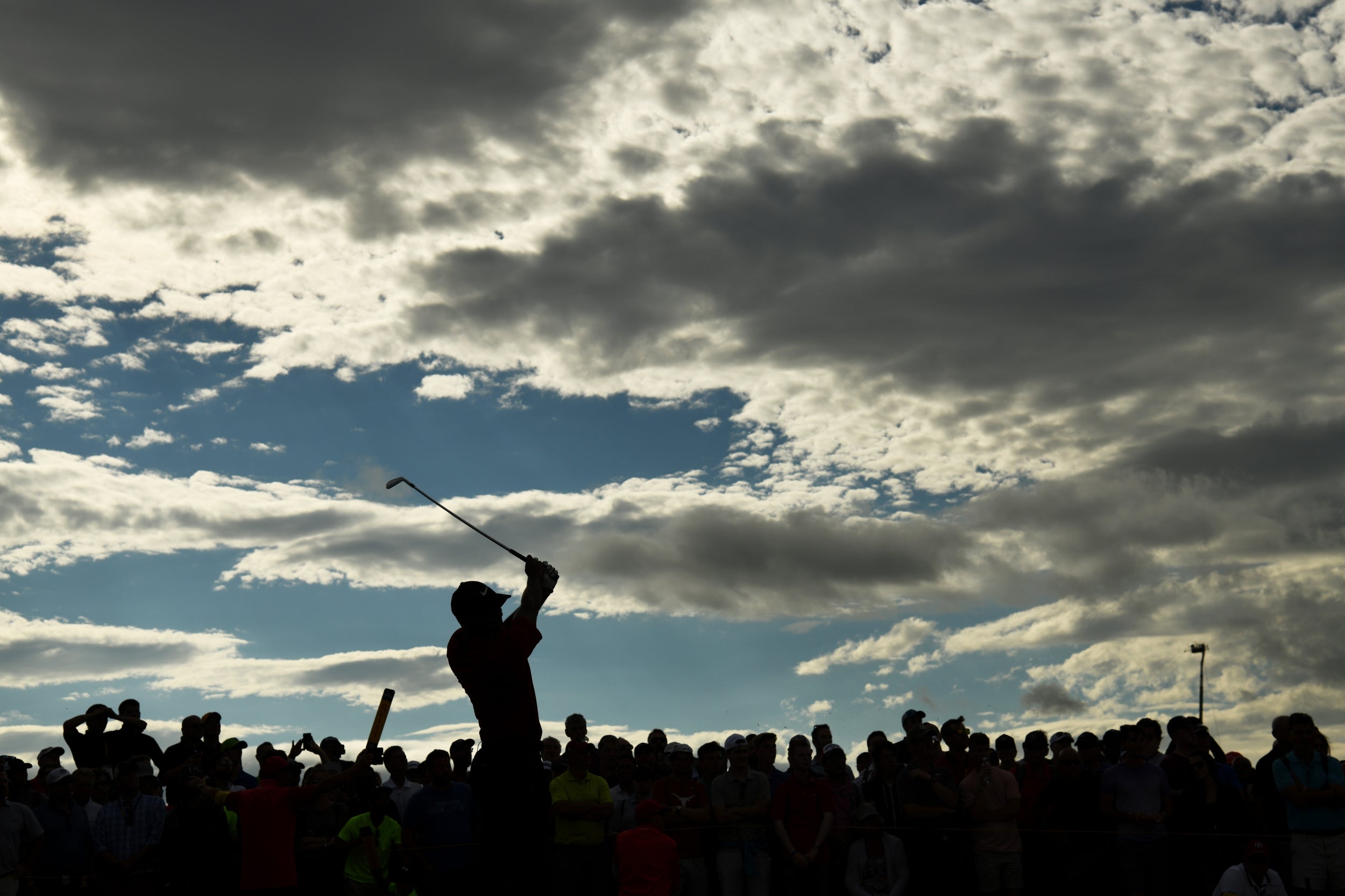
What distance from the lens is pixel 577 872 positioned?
47.1 feet

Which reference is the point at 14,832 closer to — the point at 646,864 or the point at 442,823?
the point at 442,823

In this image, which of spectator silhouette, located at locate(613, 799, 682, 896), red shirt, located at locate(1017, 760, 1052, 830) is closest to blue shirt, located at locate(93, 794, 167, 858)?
spectator silhouette, located at locate(613, 799, 682, 896)

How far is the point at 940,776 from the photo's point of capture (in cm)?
1502

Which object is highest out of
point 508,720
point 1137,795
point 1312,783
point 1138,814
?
point 508,720

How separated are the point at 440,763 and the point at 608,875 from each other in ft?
7.91

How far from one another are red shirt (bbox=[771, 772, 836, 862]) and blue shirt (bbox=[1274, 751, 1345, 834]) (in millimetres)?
5113

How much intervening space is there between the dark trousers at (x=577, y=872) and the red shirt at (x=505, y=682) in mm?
6933

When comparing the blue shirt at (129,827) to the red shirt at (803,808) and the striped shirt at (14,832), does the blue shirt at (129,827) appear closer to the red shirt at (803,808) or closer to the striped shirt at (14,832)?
the striped shirt at (14,832)

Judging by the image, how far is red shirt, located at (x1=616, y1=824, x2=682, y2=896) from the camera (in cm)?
1277

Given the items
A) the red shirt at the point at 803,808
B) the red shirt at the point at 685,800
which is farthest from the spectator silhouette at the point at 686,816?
the red shirt at the point at 803,808

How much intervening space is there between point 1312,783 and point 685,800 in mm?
7064

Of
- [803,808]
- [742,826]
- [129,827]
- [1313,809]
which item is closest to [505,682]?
[742,826]

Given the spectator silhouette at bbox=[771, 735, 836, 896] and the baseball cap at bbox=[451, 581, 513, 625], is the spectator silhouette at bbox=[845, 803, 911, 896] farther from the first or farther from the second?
the baseball cap at bbox=[451, 581, 513, 625]

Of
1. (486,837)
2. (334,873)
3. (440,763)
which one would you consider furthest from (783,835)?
(486,837)
